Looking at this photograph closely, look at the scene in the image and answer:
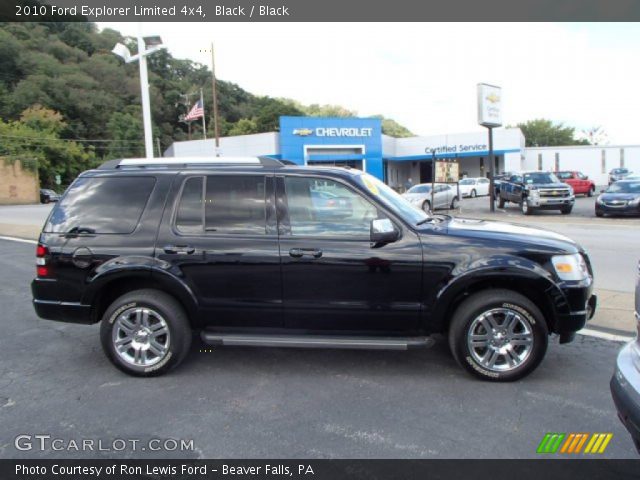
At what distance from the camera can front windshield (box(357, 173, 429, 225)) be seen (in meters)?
4.12

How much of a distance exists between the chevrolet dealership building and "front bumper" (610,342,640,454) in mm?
40520

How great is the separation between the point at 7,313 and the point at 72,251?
309 cm

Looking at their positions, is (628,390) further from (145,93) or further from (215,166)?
(145,93)

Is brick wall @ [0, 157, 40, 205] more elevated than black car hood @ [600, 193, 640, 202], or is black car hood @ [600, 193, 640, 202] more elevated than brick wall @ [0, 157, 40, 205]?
brick wall @ [0, 157, 40, 205]

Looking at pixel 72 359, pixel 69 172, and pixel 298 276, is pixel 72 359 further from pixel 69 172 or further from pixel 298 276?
pixel 69 172

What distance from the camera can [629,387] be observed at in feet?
8.24

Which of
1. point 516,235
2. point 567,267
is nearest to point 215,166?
point 516,235

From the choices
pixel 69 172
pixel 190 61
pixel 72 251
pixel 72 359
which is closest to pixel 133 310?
pixel 72 251

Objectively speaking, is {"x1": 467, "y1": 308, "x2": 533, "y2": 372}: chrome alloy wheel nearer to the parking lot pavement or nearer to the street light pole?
the parking lot pavement

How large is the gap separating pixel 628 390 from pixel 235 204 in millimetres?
3150

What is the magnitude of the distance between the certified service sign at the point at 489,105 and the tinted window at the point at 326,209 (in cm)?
2096

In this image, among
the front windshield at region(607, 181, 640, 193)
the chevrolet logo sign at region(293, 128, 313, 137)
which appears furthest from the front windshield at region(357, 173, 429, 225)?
the chevrolet logo sign at region(293, 128, 313, 137)

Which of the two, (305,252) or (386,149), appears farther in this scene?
(386,149)

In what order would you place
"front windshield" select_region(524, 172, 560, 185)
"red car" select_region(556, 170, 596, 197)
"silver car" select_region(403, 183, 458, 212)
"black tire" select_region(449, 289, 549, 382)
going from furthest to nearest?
1. "red car" select_region(556, 170, 596, 197)
2. "silver car" select_region(403, 183, 458, 212)
3. "front windshield" select_region(524, 172, 560, 185)
4. "black tire" select_region(449, 289, 549, 382)
